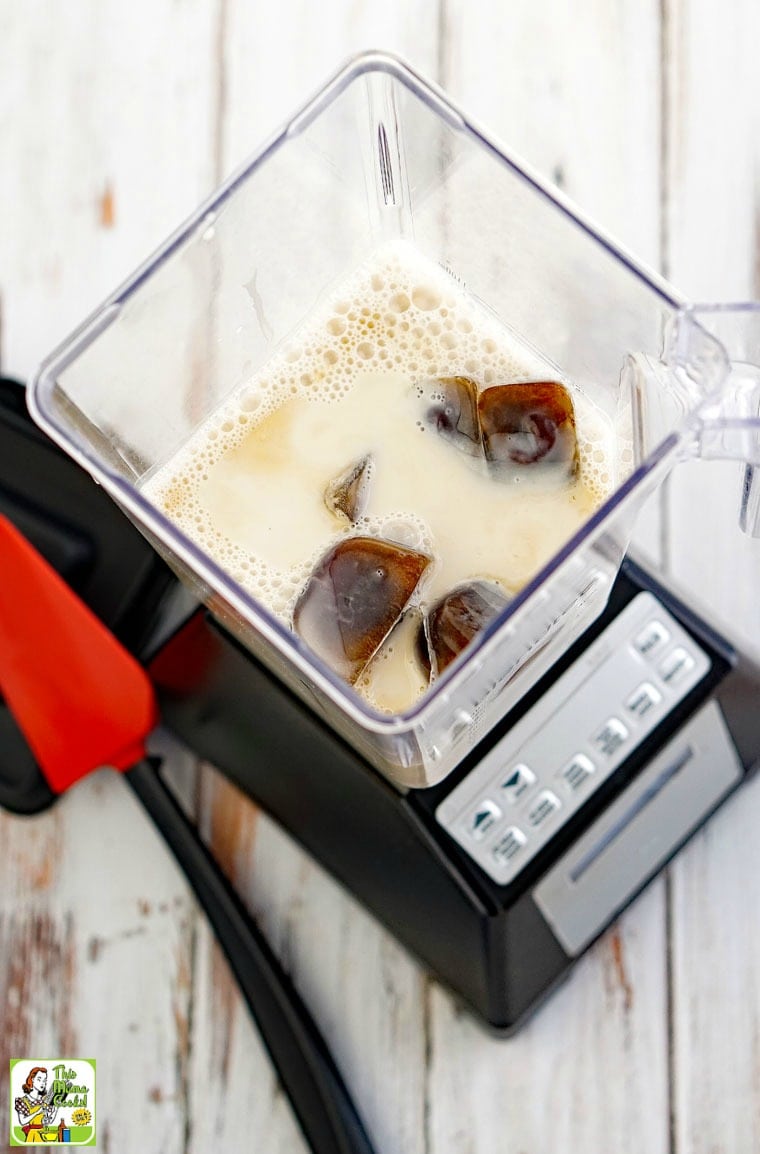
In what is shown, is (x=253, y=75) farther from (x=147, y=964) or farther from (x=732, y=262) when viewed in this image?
(x=147, y=964)

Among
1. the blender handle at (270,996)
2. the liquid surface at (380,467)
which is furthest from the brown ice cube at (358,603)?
the blender handle at (270,996)

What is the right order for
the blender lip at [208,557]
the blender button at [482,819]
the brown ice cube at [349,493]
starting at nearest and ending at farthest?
the blender lip at [208,557]
the brown ice cube at [349,493]
the blender button at [482,819]

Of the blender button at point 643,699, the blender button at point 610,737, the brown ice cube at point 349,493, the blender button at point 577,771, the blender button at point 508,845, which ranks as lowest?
the blender button at point 508,845

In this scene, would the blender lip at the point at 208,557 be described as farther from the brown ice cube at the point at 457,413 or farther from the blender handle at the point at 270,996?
the blender handle at the point at 270,996

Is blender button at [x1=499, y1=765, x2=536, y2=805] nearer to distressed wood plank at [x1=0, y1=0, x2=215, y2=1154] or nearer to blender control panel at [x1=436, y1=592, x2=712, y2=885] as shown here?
blender control panel at [x1=436, y1=592, x2=712, y2=885]

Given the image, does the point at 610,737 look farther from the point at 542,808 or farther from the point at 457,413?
the point at 457,413

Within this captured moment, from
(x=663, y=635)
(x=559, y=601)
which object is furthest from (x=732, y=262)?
(x=559, y=601)

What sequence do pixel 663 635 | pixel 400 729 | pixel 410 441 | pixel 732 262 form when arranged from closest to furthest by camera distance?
pixel 400 729, pixel 410 441, pixel 663 635, pixel 732 262

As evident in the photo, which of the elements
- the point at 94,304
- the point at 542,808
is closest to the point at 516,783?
the point at 542,808
